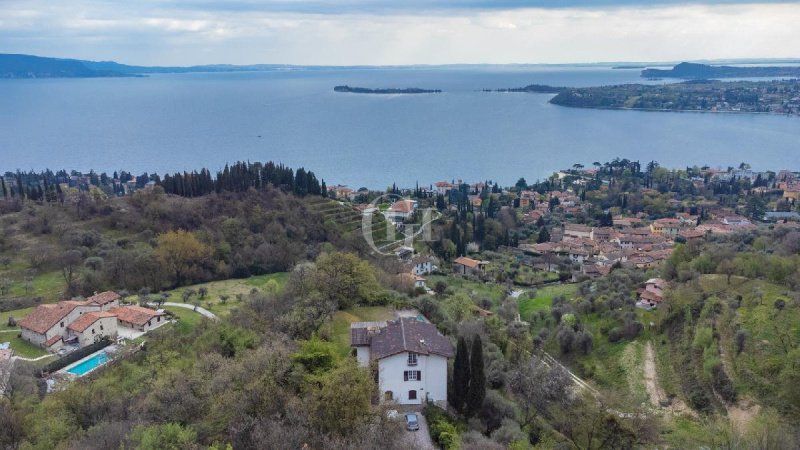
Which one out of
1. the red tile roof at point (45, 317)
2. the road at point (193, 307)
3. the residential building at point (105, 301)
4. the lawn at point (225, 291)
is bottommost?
the lawn at point (225, 291)

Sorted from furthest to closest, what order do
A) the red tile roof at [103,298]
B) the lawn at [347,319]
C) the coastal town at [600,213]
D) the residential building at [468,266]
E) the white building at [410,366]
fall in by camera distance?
the coastal town at [600,213], the residential building at [468,266], the red tile roof at [103,298], the lawn at [347,319], the white building at [410,366]

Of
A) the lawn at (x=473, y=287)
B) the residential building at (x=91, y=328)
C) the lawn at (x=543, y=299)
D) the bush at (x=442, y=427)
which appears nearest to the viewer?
the bush at (x=442, y=427)

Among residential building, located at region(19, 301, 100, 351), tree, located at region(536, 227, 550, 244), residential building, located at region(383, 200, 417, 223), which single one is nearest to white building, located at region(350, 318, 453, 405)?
residential building, located at region(19, 301, 100, 351)

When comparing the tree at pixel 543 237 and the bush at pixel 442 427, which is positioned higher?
the bush at pixel 442 427

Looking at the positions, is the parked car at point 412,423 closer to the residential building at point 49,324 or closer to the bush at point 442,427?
the bush at point 442,427

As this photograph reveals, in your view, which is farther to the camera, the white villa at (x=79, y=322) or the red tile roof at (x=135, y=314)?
the red tile roof at (x=135, y=314)

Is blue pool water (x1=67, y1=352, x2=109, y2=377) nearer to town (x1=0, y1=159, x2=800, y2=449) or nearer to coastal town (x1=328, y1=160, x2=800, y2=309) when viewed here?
town (x1=0, y1=159, x2=800, y2=449)

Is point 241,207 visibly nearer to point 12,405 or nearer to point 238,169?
point 238,169

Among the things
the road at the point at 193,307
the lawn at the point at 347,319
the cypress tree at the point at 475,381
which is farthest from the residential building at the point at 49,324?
the cypress tree at the point at 475,381
